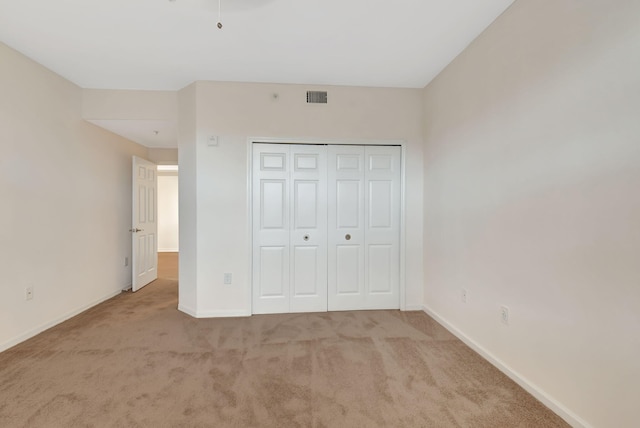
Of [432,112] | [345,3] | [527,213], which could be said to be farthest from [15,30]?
[527,213]

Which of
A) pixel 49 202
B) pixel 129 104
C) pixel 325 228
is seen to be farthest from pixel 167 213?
pixel 325 228

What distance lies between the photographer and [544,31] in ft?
5.68

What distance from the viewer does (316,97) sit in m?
3.27

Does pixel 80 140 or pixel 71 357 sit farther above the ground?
pixel 80 140

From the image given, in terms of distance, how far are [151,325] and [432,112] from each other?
381 centimetres

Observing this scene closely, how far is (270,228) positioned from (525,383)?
8.54ft

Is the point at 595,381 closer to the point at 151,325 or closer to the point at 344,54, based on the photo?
the point at 344,54

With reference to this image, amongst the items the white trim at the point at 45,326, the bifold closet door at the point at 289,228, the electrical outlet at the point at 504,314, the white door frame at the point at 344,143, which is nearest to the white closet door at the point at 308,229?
the bifold closet door at the point at 289,228

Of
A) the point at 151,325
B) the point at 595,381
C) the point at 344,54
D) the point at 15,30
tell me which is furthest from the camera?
the point at 151,325

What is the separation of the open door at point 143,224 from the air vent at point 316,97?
8.98 ft

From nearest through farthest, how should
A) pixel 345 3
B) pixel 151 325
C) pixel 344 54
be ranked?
pixel 345 3
pixel 344 54
pixel 151 325

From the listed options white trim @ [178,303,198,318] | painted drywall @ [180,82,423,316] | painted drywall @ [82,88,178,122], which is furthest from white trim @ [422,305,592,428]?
painted drywall @ [82,88,178,122]

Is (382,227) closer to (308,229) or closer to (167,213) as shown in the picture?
(308,229)

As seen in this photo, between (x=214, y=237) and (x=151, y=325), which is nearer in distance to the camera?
(x=151, y=325)
